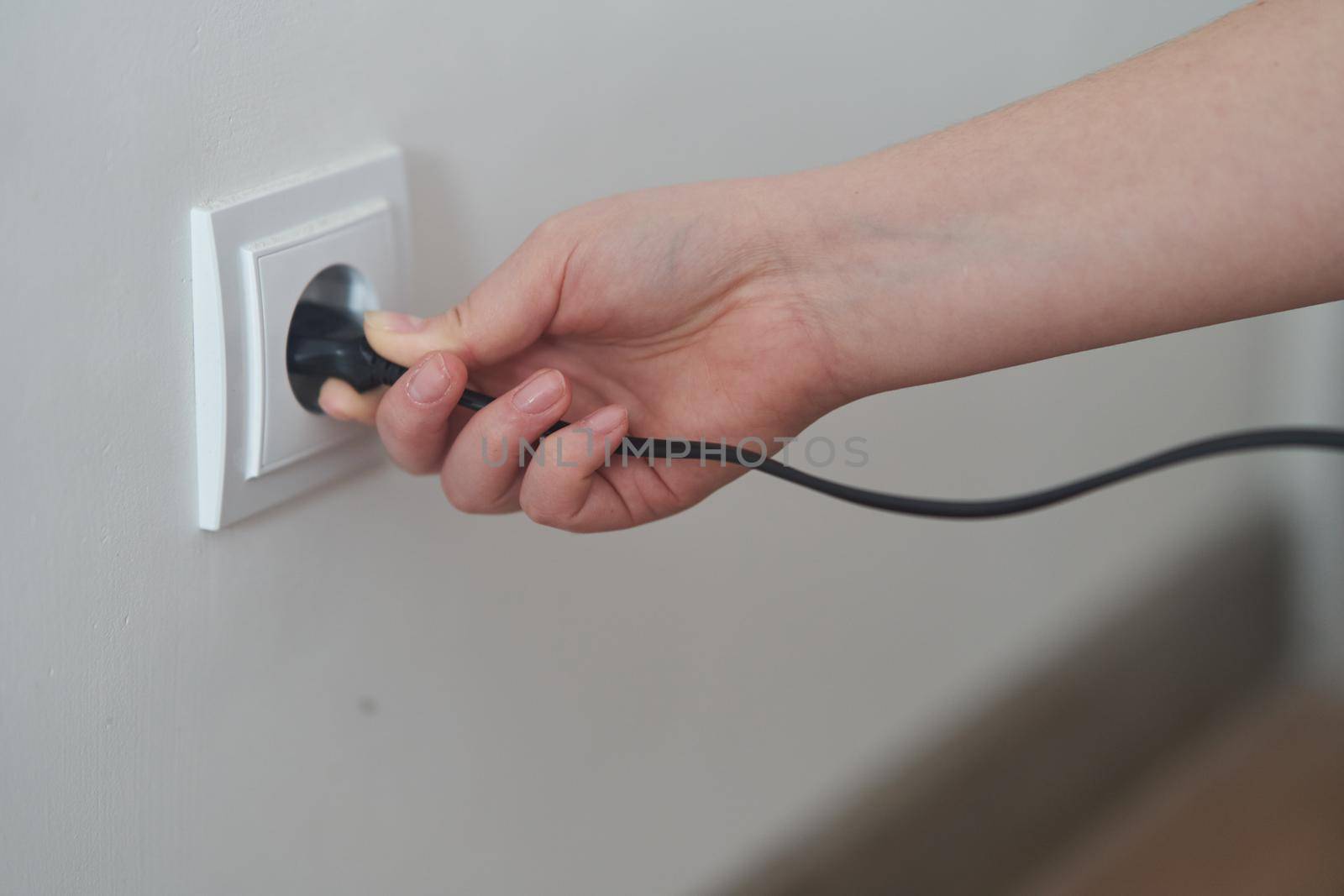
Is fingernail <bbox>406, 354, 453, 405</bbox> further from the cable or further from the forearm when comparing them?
the forearm

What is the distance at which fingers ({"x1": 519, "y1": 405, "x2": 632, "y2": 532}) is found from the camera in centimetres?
41

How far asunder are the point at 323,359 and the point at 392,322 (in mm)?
27

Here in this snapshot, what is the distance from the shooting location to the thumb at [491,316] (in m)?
0.39

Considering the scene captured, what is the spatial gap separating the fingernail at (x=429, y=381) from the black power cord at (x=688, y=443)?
0.02 m

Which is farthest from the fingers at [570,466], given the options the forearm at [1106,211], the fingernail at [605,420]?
the forearm at [1106,211]

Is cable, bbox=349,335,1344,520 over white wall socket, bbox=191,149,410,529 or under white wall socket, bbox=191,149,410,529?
under

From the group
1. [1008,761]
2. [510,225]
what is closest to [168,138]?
[510,225]

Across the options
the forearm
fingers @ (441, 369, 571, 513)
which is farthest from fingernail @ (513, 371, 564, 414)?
the forearm

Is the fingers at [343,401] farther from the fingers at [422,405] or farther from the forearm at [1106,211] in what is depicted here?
the forearm at [1106,211]

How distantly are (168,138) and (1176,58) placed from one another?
0.34m

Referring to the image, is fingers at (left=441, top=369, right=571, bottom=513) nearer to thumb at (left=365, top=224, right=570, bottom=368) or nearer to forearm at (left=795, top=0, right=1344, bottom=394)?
thumb at (left=365, top=224, right=570, bottom=368)

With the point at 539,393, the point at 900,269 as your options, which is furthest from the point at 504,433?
the point at 900,269

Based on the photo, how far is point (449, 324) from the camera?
0.40m

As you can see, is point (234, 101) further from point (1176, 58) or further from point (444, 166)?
point (1176, 58)
